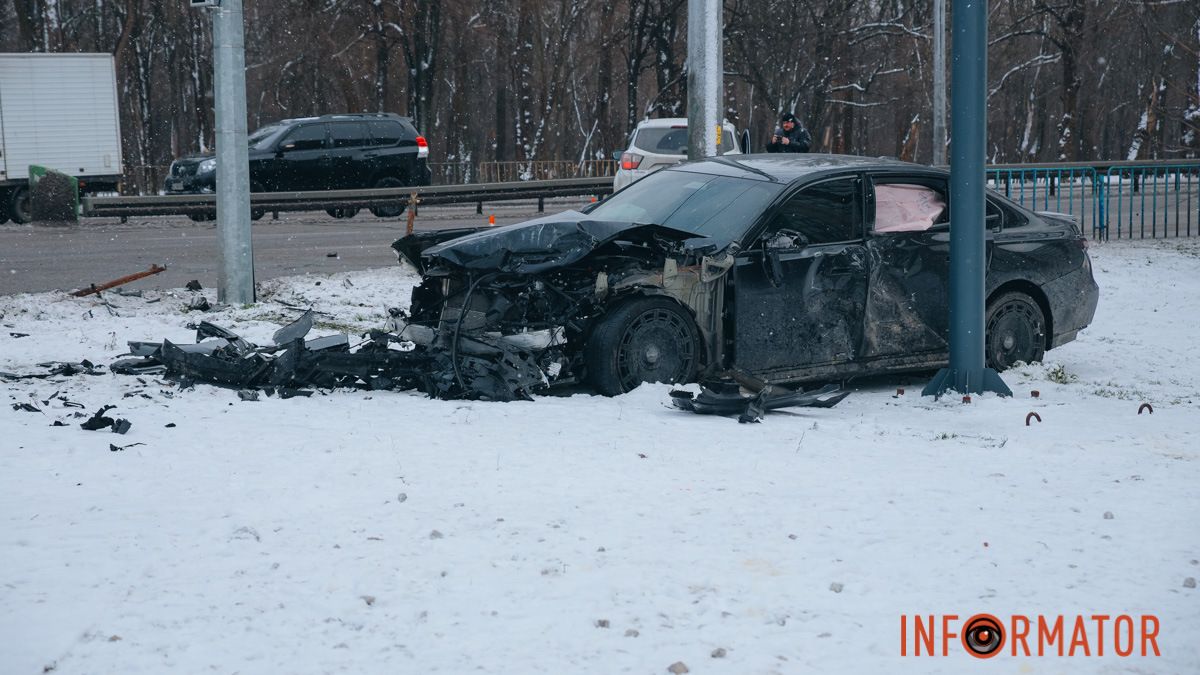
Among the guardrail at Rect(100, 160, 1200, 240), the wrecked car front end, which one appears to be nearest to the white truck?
the guardrail at Rect(100, 160, 1200, 240)

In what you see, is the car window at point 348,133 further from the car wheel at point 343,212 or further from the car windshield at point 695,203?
the car windshield at point 695,203

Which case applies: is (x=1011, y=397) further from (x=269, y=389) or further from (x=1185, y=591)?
(x=269, y=389)

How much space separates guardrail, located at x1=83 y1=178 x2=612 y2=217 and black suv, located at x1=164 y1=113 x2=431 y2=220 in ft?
1.71

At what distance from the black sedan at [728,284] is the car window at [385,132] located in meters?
18.3

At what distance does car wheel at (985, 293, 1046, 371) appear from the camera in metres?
8.79

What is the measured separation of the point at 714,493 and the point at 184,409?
315cm

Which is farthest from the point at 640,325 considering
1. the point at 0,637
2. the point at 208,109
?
the point at 208,109

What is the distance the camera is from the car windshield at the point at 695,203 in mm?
7992

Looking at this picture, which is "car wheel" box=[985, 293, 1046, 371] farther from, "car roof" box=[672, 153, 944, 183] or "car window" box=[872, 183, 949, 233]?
"car roof" box=[672, 153, 944, 183]

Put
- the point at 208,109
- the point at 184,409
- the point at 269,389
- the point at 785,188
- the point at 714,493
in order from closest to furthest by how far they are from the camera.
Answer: the point at 714,493
the point at 184,409
the point at 269,389
the point at 785,188
the point at 208,109

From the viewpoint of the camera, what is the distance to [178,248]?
18.4m

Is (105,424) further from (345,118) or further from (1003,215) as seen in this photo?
(345,118)

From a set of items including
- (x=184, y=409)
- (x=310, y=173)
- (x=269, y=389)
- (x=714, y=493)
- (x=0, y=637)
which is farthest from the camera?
(x=310, y=173)

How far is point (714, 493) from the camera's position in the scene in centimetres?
556
